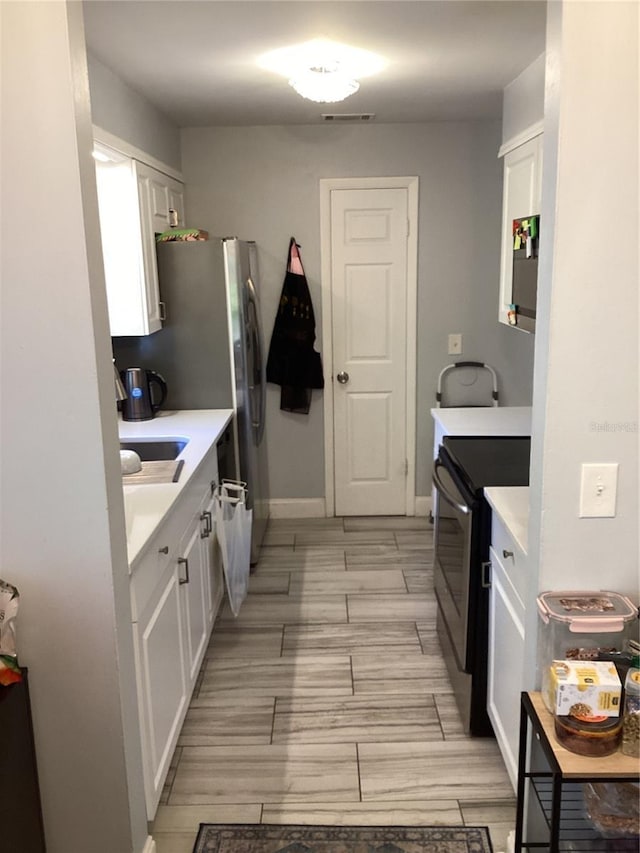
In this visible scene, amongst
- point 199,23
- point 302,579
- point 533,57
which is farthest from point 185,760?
point 533,57

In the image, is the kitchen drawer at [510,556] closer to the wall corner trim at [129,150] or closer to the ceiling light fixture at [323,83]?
the ceiling light fixture at [323,83]

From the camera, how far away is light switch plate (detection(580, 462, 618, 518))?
1.63 m

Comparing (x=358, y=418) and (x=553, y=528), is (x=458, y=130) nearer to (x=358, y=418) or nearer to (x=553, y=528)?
(x=358, y=418)

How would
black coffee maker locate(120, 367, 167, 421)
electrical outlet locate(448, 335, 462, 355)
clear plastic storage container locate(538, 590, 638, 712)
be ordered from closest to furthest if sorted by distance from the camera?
clear plastic storage container locate(538, 590, 638, 712) < black coffee maker locate(120, 367, 167, 421) < electrical outlet locate(448, 335, 462, 355)

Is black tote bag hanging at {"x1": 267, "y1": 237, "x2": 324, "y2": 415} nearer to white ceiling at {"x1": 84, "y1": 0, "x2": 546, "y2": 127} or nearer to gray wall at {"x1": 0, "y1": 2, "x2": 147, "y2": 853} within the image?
white ceiling at {"x1": 84, "y1": 0, "x2": 546, "y2": 127}

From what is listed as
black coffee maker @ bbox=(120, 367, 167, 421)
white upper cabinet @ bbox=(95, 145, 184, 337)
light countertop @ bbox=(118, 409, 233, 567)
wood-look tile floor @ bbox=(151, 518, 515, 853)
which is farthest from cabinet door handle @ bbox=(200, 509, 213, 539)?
white upper cabinet @ bbox=(95, 145, 184, 337)

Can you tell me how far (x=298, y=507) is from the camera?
4723 mm

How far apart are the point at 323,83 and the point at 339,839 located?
8.62 ft

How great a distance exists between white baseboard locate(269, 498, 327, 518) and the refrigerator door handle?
565 millimetres

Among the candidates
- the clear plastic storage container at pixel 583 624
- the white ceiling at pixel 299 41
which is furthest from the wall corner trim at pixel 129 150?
the clear plastic storage container at pixel 583 624

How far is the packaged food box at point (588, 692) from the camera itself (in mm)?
1464

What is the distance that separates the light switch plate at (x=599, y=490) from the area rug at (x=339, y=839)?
3.58 ft

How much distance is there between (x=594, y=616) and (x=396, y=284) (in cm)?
310

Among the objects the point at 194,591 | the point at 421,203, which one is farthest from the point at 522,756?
the point at 421,203
